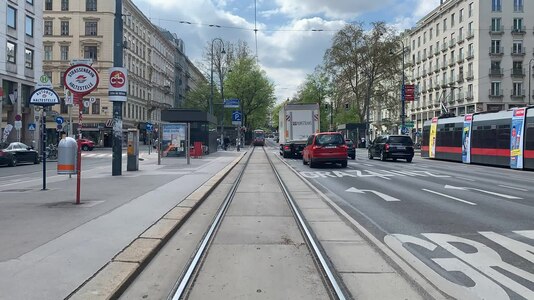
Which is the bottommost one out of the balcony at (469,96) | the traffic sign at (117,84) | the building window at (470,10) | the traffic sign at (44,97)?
the traffic sign at (44,97)

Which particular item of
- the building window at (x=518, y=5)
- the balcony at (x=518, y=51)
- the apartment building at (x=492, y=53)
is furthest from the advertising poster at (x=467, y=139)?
the building window at (x=518, y=5)

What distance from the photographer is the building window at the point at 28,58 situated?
4531 cm

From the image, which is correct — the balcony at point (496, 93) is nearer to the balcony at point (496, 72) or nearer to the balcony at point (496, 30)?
the balcony at point (496, 72)

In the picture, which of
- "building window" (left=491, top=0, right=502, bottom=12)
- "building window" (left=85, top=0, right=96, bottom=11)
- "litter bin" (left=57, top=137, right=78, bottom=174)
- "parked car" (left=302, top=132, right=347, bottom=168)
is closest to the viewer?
"litter bin" (left=57, top=137, right=78, bottom=174)

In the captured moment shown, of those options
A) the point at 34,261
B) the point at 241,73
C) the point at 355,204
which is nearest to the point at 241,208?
the point at 355,204

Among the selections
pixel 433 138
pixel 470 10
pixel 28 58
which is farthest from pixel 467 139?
pixel 470 10

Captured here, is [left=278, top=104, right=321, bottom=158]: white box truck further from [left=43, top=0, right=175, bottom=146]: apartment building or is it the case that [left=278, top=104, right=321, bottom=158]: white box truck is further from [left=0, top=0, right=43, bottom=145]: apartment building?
[left=43, top=0, right=175, bottom=146]: apartment building

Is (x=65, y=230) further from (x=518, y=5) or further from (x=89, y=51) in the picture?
(x=518, y=5)

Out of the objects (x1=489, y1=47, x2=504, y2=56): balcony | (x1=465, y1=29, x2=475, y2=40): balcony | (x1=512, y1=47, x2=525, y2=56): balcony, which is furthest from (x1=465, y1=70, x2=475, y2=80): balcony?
(x1=512, y1=47, x2=525, y2=56): balcony

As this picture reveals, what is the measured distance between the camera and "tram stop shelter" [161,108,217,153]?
3671 centimetres

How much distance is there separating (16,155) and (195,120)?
13.4 meters

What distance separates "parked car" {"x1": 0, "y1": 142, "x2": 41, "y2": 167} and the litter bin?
18.3 meters

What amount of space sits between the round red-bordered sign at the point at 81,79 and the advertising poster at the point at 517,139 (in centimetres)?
2131

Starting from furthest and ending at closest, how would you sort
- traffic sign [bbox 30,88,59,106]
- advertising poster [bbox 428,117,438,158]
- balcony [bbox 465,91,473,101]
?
1. balcony [bbox 465,91,473,101]
2. advertising poster [bbox 428,117,438,158]
3. traffic sign [bbox 30,88,59,106]
